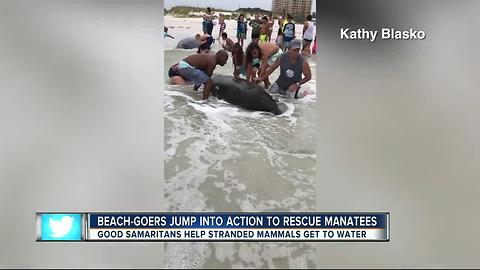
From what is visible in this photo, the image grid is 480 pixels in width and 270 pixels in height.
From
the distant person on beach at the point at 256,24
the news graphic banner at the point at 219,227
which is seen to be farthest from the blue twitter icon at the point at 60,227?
the distant person on beach at the point at 256,24

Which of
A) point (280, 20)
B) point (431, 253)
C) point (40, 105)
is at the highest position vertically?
point (280, 20)

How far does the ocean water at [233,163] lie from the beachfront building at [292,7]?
0.70ft

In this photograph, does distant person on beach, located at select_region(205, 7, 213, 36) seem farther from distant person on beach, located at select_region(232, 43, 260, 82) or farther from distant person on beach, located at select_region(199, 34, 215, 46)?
distant person on beach, located at select_region(232, 43, 260, 82)

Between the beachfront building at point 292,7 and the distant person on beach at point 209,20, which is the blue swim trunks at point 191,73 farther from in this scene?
the beachfront building at point 292,7

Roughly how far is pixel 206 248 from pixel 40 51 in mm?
2029

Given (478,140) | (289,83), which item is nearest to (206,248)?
(289,83)

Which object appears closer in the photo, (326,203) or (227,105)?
(326,203)

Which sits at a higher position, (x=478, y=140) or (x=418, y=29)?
(x=418, y=29)

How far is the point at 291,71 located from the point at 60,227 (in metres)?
2.25

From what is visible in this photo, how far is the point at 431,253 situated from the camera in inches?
111

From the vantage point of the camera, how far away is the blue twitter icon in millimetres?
2775

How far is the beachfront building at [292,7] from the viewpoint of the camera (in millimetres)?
2830

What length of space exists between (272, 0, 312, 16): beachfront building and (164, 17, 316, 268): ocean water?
21cm

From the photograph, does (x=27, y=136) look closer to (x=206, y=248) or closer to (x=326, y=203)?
(x=206, y=248)
